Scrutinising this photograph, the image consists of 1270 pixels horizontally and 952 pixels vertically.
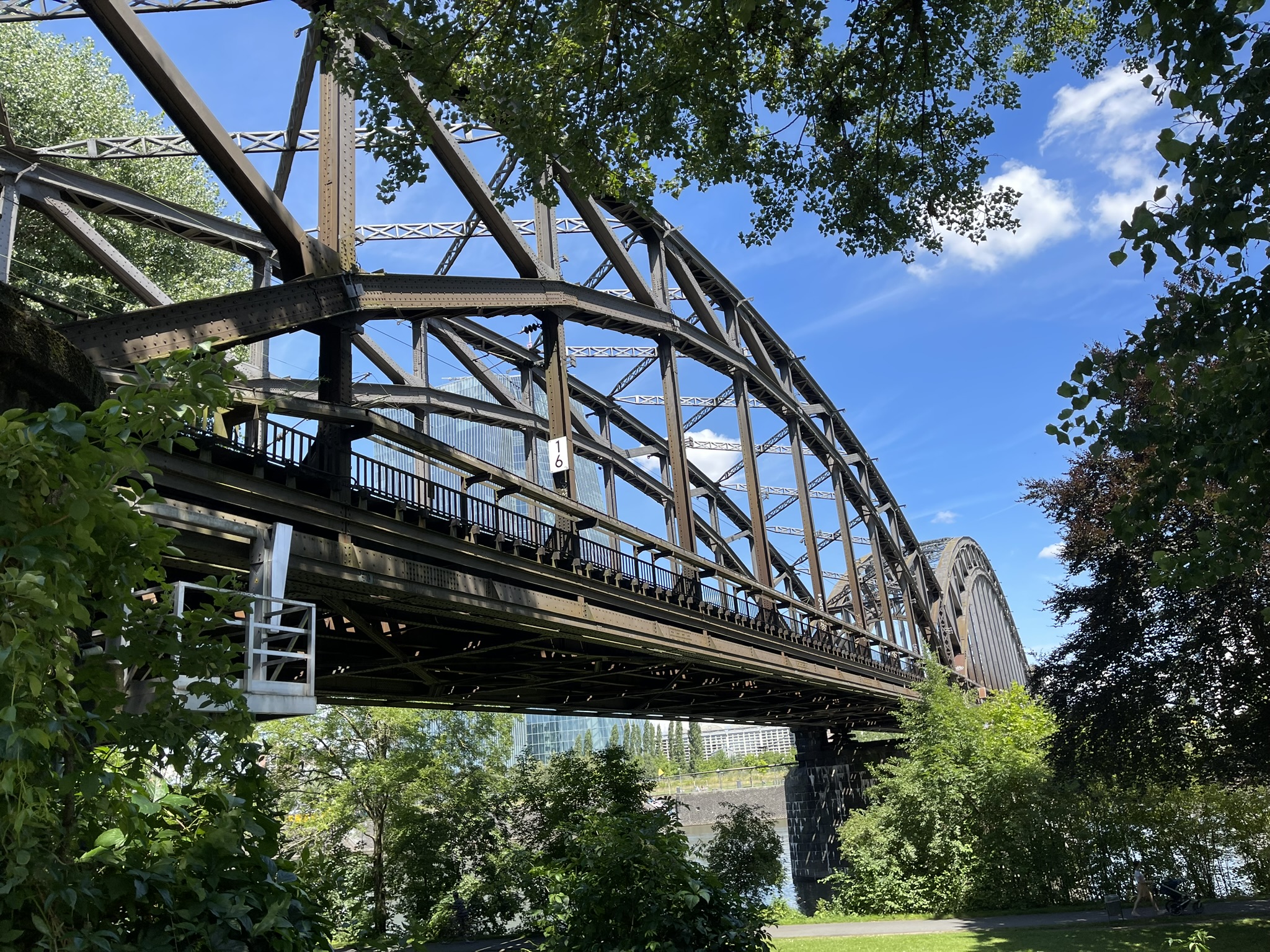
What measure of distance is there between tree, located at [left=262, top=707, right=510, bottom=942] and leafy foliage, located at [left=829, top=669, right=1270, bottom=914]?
11.9 metres

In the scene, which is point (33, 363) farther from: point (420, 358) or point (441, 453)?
point (420, 358)

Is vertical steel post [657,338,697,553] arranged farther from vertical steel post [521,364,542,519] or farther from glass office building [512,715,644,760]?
glass office building [512,715,644,760]

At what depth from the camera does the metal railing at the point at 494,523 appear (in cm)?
988

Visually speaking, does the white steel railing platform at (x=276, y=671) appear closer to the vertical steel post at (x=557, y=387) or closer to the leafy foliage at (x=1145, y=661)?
the vertical steel post at (x=557, y=387)

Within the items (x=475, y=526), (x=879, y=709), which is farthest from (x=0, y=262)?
(x=879, y=709)

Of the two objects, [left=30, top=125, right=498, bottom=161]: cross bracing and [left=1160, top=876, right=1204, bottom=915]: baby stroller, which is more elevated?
[left=30, top=125, right=498, bottom=161]: cross bracing

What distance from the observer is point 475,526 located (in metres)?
12.2

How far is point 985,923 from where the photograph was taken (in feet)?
66.2

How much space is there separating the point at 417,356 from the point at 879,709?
25232mm

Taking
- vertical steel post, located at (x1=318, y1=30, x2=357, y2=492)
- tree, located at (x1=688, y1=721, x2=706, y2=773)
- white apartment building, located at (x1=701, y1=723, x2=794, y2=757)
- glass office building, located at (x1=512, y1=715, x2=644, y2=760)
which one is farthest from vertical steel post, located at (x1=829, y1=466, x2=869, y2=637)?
white apartment building, located at (x1=701, y1=723, x2=794, y2=757)

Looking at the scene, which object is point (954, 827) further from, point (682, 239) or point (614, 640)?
point (682, 239)

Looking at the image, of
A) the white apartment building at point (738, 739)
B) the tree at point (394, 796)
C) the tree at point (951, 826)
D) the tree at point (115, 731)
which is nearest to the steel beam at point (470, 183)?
the tree at point (115, 731)

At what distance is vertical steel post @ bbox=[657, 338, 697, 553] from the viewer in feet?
63.9

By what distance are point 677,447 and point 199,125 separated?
13.2 metres
